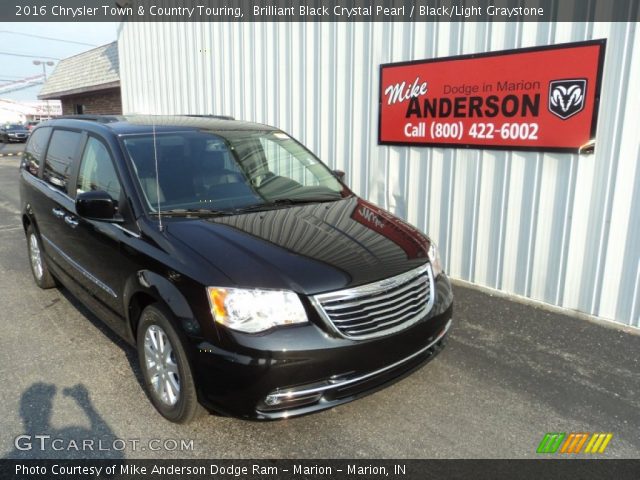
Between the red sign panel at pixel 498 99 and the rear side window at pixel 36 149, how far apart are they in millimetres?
3620

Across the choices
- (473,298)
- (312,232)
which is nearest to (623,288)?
(473,298)

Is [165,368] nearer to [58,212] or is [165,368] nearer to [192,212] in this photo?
[192,212]

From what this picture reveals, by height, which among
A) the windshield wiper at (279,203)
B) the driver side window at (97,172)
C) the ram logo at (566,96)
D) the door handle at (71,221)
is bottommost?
the door handle at (71,221)

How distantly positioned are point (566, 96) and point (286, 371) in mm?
3550

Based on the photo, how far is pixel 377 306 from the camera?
2.74 metres

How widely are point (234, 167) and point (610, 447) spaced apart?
2982mm

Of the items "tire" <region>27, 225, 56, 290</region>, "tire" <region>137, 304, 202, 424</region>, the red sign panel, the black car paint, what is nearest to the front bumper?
"tire" <region>137, 304, 202, 424</region>

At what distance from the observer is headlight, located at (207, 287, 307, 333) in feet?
8.30

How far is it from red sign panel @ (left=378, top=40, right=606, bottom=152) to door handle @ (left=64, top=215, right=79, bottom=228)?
355cm

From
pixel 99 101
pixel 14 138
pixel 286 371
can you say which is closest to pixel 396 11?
pixel 286 371

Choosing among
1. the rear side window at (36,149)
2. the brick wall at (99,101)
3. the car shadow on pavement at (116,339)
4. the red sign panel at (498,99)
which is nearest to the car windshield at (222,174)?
the car shadow on pavement at (116,339)

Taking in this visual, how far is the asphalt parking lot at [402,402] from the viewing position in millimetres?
2805

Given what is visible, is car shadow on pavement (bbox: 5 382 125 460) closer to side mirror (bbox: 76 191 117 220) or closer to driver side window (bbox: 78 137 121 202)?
side mirror (bbox: 76 191 117 220)

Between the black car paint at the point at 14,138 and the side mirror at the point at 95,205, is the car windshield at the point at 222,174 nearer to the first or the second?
the side mirror at the point at 95,205
